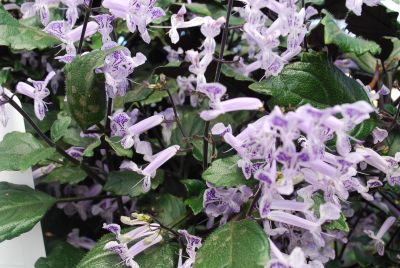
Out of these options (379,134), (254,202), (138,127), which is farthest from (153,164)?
(379,134)

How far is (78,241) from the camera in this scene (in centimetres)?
85

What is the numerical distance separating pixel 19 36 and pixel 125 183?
0.22 m

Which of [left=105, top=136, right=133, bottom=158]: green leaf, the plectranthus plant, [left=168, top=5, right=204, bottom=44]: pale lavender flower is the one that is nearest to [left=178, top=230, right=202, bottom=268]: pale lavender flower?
the plectranthus plant

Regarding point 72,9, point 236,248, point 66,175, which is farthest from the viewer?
point 66,175

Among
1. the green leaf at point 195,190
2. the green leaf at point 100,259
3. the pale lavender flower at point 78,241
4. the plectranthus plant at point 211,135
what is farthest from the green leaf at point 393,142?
the pale lavender flower at point 78,241

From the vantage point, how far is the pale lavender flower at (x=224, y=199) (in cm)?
63

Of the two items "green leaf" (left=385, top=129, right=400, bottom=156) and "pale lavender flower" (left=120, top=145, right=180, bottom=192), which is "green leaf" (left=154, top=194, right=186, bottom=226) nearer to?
"pale lavender flower" (left=120, top=145, right=180, bottom=192)

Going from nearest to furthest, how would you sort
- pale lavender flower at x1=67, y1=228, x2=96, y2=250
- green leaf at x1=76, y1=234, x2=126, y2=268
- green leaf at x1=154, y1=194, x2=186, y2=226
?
green leaf at x1=76, y1=234, x2=126, y2=268 < green leaf at x1=154, y1=194, x2=186, y2=226 < pale lavender flower at x1=67, y1=228, x2=96, y2=250

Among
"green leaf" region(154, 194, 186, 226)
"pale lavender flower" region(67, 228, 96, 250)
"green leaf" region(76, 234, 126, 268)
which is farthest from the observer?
"pale lavender flower" region(67, 228, 96, 250)

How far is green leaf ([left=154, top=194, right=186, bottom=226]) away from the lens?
0.72 metres

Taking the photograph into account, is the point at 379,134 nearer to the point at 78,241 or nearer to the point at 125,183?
the point at 125,183

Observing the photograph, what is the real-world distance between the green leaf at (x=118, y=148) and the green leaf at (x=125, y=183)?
56 mm

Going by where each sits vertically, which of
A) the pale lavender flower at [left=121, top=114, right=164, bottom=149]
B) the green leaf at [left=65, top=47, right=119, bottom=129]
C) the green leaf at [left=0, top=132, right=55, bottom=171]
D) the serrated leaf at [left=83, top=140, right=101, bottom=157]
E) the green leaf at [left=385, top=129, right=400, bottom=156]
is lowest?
the green leaf at [left=0, top=132, right=55, bottom=171]

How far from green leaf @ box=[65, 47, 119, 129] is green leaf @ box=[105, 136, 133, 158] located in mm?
33
